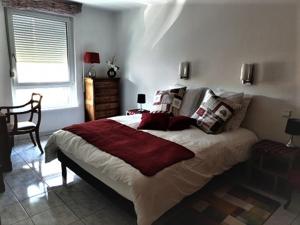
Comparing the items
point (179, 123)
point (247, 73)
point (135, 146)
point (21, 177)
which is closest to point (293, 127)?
point (247, 73)

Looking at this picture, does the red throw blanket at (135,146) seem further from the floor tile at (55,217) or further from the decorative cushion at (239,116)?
the decorative cushion at (239,116)

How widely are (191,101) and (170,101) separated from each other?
30 centimetres

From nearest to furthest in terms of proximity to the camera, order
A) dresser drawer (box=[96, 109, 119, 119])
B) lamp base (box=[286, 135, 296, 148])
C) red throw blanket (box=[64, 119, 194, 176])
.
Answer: red throw blanket (box=[64, 119, 194, 176]) < lamp base (box=[286, 135, 296, 148]) < dresser drawer (box=[96, 109, 119, 119])

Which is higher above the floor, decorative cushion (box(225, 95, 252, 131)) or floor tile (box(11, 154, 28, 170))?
decorative cushion (box(225, 95, 252, 131))

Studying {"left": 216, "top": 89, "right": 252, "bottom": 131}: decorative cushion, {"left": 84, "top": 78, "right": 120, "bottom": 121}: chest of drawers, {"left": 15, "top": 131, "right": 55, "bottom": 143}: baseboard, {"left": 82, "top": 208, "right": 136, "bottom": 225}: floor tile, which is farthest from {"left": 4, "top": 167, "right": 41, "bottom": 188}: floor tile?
{"left": 216, "top": 89, "right": 252, "bottom": 131}: decorative cushion

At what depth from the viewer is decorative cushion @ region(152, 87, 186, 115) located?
10.5ft

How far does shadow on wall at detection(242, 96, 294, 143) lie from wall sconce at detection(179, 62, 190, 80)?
1097mm

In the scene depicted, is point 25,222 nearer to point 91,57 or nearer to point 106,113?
point 106,113

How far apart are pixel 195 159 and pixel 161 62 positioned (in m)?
2.38

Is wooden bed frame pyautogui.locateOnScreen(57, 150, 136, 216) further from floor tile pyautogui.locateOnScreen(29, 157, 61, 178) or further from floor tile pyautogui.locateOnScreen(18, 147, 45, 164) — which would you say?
floor tile pyautogui.locateOnScreen(18, 147, 45, 164)

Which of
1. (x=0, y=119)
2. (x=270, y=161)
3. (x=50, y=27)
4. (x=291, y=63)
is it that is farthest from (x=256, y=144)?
(x=50, y=27)

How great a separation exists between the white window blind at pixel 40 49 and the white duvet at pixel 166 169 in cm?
201

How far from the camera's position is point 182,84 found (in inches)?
145

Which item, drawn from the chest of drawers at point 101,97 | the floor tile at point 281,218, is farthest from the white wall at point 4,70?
the floor tile at point 281,218
